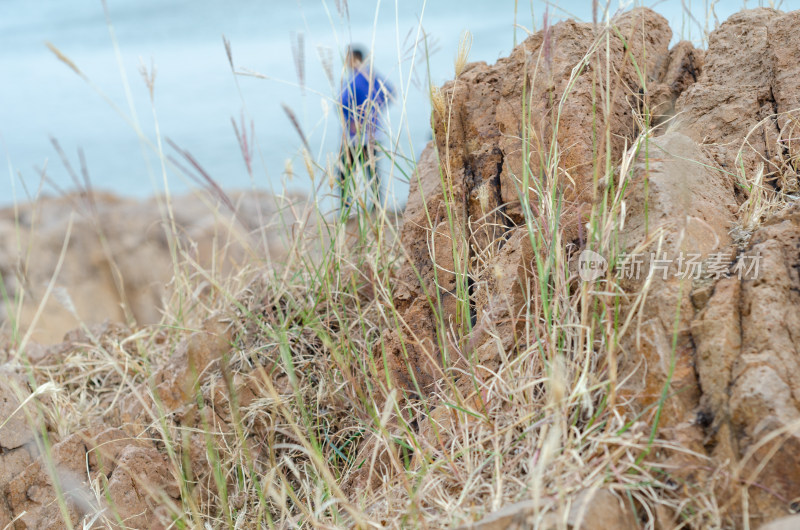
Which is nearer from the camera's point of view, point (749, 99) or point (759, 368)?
point (759, 368)

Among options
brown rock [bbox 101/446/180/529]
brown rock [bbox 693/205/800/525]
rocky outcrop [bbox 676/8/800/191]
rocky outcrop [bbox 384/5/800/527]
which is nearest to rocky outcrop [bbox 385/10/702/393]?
rocky outcrop [bbox 384/5/800/527]

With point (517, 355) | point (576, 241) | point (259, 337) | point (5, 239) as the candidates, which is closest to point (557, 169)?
point (576, 241)

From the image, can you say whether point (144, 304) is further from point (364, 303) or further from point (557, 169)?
point (557, 169)

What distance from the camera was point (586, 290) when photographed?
1.48 meters

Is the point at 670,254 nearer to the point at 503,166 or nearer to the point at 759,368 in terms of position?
the point at 759,368

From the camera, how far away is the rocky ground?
1.27 m

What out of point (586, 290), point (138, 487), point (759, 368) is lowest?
point (138, 487)

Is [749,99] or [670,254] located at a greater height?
[749,99]

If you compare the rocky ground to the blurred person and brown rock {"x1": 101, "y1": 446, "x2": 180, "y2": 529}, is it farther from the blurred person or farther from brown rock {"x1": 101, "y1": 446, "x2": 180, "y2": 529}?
the blurred person

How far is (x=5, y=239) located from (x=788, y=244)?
9.36m

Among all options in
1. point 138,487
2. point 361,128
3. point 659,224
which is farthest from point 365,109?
point 138,487

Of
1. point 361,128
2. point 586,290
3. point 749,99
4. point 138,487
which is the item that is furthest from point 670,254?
point 138,487

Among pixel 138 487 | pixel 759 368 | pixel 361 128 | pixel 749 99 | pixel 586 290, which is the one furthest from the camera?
Result: pixel 361 128

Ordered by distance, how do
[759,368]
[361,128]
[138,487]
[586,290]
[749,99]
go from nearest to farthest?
[759,368] < [586,290] < [138,487] < [749,99] < [361,128]
